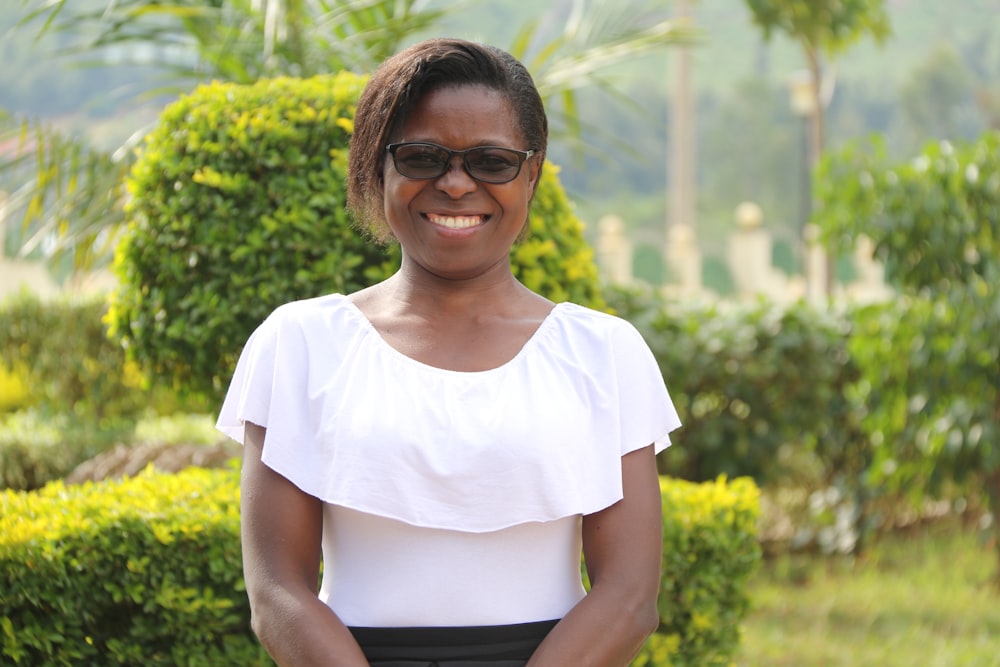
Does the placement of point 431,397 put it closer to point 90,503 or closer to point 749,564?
point 90,503

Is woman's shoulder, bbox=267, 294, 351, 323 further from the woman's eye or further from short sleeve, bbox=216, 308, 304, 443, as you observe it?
the woman's eye

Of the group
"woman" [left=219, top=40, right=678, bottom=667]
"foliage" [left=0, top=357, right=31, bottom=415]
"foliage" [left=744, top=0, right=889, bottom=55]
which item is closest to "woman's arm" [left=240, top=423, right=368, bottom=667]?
"woman" [left=219, top=40, right=678, bottom=667]

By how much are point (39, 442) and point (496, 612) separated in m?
5.42

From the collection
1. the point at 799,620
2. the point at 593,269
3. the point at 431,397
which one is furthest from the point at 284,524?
the point at 799,620

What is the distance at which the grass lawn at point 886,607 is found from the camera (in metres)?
5.08

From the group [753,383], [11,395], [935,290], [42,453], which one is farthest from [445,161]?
[11,395]

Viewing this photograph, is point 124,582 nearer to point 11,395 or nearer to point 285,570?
point 285,570

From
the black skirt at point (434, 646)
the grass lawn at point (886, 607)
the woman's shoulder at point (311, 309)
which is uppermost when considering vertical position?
the woman's shoulder at point (311, 309)

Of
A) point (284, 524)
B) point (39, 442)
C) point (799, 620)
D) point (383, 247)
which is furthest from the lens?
point (39, 442)

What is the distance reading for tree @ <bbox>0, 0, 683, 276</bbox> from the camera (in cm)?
487

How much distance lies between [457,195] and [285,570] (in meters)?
0.63

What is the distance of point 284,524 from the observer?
1.92 meters

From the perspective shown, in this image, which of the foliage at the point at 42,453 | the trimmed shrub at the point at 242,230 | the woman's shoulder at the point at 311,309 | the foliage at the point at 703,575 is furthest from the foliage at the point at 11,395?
the woman's shoulder at the point at 311,309

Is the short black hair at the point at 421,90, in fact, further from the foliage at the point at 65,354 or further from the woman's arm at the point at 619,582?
the foliage at the point at 65,354
